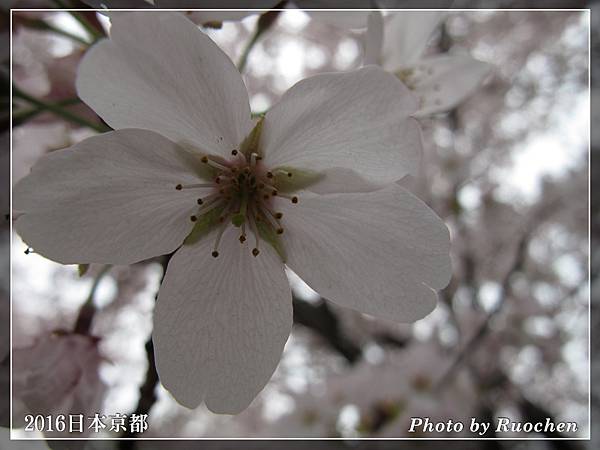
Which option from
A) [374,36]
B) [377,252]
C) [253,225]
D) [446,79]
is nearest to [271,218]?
[253,225]

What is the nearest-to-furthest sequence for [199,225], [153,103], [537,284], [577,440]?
[153,103]
[199,225]
[577,440]
[537,284]

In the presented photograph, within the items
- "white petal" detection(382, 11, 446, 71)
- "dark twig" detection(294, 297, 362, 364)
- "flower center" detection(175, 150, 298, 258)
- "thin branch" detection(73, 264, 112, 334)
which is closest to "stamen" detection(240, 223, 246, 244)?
"flower center" detection(175, 150, 298, 258)

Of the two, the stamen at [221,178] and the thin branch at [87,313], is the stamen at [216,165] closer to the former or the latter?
the stamen at [221,178]

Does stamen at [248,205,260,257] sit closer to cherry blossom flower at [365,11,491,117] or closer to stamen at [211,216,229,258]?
stamen at [211,216,229,258]

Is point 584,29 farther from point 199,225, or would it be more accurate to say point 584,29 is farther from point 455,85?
point 199,225

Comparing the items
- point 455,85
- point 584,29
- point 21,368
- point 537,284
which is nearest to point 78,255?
point 21,368
